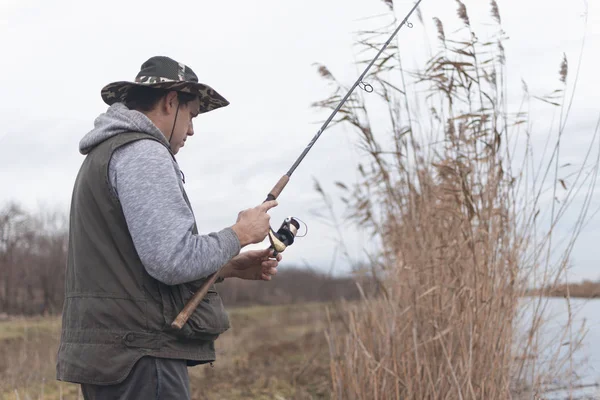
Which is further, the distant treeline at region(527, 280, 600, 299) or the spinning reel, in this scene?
the distant treeline at region(527, 280, 600, 299)

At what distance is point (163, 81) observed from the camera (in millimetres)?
2307

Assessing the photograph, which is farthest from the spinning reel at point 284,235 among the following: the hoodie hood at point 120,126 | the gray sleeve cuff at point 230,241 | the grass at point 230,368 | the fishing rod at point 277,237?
the grass at point 230,368

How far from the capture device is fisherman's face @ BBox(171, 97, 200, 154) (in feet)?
7.76

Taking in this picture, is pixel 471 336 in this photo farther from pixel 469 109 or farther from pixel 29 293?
pixel 29 293

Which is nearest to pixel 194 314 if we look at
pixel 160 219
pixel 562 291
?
pixel 160 219

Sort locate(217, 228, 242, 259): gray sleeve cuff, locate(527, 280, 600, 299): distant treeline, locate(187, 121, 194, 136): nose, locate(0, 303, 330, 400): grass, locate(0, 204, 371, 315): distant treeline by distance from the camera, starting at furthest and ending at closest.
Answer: locate(0, 204, 371, 315): distant treeline
locate(0, 303, 330, 400): grass
locate(527, 280, 600, 299): distant treeline
locate(187, 121, 194, 136): nose
locate(217, 228, 242, 259): gray sleeve cuff

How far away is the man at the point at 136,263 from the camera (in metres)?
2.05

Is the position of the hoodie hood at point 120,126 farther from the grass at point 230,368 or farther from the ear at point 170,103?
the grass at point 230,368

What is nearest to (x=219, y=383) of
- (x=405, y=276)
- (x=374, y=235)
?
(x=374, y=235)

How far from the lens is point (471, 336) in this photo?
3.56 meters

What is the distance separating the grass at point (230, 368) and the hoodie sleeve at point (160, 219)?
7.09ft

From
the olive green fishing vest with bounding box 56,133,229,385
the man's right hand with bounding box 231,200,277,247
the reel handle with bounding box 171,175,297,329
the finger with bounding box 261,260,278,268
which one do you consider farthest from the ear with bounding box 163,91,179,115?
the finger with bounding box 261,260,278,268

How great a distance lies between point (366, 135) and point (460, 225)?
0.81 meters

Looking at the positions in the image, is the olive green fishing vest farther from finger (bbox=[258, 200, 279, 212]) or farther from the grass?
the grass
